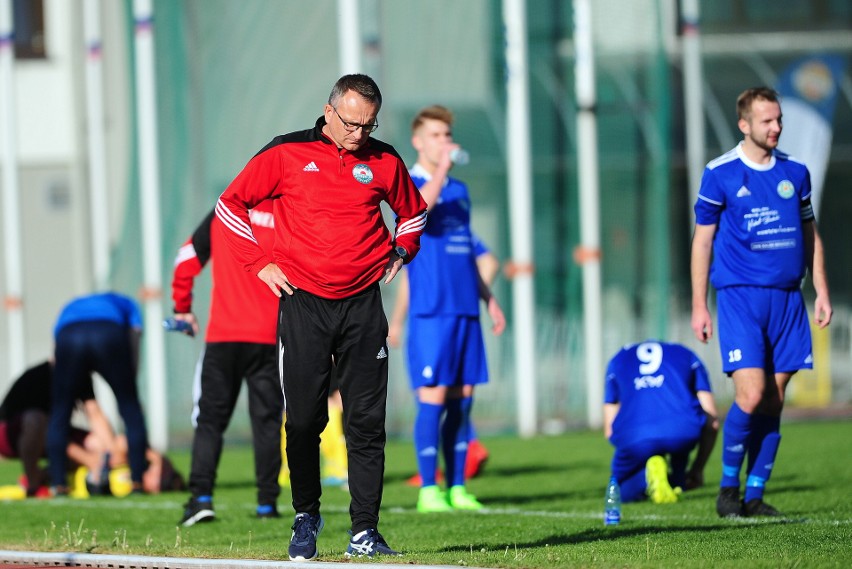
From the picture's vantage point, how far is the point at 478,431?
59.0ft

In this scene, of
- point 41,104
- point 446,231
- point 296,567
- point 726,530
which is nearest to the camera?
point 296,567

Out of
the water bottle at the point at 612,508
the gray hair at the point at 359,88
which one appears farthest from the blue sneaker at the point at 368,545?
the gray hair at the point at 359,88

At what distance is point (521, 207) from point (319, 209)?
428 inches

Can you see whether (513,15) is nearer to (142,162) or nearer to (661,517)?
(142,162)

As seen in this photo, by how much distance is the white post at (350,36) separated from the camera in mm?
16656

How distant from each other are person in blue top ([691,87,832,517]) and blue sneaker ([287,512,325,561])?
256 centimetres

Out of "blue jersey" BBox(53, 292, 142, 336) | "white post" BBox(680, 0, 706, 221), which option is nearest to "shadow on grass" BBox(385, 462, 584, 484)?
"blue jersey" BBox(53, 292, 142, 336)

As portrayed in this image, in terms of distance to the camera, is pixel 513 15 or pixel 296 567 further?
pixel 513 15

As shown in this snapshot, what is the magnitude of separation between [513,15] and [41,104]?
12.7 meters

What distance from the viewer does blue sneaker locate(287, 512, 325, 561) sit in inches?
252

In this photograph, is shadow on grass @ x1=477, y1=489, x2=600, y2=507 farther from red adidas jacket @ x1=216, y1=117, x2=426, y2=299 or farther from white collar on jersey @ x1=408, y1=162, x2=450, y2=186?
red adidas jacket @ x1=216, y1=117, x2=426, y2=299

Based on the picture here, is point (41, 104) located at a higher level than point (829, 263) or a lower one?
higher

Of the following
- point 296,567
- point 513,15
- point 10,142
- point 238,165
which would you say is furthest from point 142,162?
point 296,567

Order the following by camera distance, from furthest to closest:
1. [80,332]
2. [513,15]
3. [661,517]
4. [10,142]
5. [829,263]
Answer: [829,263] → [10,142] → [513,15] → [80,332] → [661,517]
